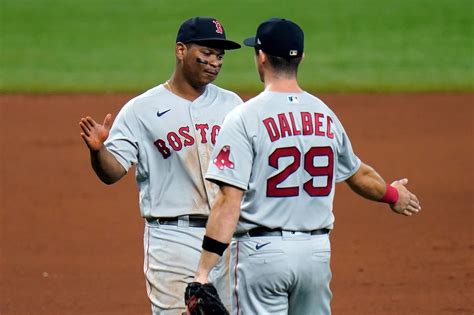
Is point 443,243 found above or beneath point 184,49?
beneath

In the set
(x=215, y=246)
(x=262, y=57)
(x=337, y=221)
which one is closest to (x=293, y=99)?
(x=262, y=57)

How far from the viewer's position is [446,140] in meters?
14.8

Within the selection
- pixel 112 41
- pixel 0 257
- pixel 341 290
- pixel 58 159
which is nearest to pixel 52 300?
pixel 0 257

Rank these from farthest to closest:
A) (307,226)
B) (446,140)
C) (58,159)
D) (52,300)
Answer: (446,140) < (58,159) < (52,300) < (307,226)

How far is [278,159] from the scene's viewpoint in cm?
516

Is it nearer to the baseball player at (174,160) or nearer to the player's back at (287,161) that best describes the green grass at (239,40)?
the baseball player at (174,160)

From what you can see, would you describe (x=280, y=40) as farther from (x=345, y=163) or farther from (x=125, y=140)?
(x=125, y=140)

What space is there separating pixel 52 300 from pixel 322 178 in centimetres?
402

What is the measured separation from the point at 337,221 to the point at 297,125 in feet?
20.4

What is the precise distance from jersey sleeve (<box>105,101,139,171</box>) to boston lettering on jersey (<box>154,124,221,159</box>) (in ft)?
0.45

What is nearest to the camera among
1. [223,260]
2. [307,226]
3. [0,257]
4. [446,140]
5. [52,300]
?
[307,226]

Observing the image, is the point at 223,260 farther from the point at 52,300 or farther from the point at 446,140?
the point at 446,140

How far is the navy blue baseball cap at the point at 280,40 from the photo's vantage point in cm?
523

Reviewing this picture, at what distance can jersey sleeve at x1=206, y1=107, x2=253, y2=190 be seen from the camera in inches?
201
